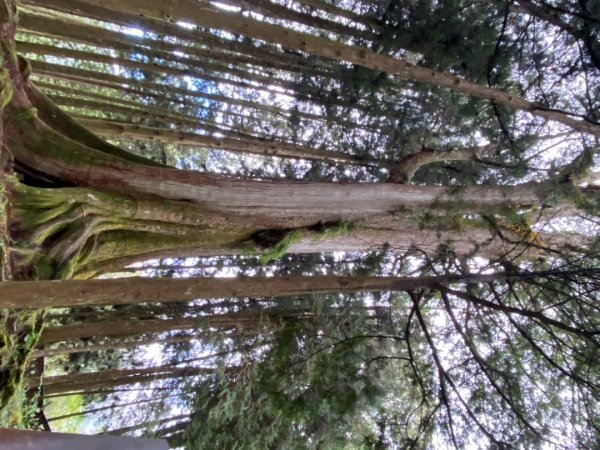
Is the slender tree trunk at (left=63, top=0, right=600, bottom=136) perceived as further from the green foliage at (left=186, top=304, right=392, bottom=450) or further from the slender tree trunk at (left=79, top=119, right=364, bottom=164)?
the slender tree trunk at (left=79, top=119, right=364, bottom=164)

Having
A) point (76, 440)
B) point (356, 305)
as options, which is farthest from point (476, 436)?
point (76, 440)

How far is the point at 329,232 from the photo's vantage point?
5129 mm

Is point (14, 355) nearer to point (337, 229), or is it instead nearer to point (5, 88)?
point (5, 88)

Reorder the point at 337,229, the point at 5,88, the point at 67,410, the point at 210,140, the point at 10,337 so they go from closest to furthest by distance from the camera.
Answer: the point at 5,88
the point at 10,337
the point at 337,229
the point at 210,140
the point at 67,410

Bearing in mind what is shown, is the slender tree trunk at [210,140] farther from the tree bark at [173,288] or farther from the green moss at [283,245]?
the tree bark at [173,288]

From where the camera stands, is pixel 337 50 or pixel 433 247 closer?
pixel 337 50

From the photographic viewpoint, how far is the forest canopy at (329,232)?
3.96 metres

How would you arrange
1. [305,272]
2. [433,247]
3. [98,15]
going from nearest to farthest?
[98,15]
[433,247]
[305,272]

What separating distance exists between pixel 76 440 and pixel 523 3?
5.26 metres

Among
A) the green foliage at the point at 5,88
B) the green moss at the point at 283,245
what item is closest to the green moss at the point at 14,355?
the green foliage at the point at 5,88

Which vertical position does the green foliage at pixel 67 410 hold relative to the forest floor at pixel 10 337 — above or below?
above

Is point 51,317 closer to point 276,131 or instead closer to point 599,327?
point 276,131

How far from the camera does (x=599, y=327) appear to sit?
4508mm

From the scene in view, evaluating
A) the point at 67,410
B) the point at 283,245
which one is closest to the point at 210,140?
the point at 283,245
